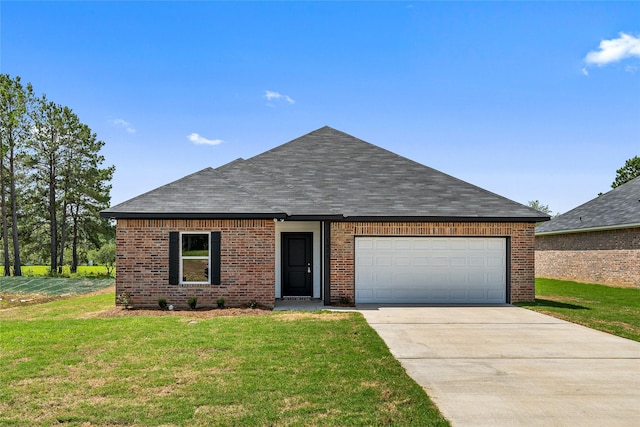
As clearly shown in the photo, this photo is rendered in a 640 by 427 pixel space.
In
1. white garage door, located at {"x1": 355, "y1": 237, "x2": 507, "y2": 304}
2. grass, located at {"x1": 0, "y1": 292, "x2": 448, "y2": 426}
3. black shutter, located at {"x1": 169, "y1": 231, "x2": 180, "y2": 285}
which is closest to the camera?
grass, located at {"x1": 0, "y1": 292, "x2": 448, "y2": 426}

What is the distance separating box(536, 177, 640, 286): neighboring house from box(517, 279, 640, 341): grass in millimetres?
1663

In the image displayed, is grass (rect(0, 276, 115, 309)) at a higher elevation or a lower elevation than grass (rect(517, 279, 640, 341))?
lower

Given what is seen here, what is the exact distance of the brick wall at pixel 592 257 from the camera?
18781 mm

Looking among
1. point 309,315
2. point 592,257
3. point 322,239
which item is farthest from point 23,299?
point 592,257

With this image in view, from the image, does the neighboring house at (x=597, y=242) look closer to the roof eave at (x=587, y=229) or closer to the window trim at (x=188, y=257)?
the roof eave at (x=587, y=229)

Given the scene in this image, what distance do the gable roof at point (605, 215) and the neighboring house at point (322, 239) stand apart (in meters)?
9.05

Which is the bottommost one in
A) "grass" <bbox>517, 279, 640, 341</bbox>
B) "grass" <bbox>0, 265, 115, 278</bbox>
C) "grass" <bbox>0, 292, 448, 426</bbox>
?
"grass" <bbox>0, 265, 115, 278</bbox>

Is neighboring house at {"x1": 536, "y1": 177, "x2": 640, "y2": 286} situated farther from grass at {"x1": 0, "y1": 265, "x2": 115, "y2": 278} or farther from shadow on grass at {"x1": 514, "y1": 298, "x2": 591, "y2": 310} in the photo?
grass at {"x1": 0, "y1": 265, "x2": 115, "y2": 278}

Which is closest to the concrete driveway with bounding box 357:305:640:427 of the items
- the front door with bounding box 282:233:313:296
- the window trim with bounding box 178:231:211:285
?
the front door with bounding box 282:233:313:296

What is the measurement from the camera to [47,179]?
30.0 meters

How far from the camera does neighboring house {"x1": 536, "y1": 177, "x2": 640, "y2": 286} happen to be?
1892cm

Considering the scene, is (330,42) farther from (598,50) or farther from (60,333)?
(60,333)

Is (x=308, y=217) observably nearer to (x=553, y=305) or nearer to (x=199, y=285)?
(x=199, y=285)

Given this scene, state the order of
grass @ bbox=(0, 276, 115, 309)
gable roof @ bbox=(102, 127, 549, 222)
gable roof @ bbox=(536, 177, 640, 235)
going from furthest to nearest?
gable roof @ bbox=(536, 177, 640, 235) → grass @ bbox=(0, 276, 115, 309) → gable roof @ bbox=(102, 127, 549, 222)
